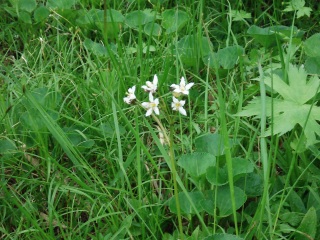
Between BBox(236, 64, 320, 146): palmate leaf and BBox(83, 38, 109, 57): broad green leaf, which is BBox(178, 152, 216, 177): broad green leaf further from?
BBox(83, 38, 109, 57): broad green leaf

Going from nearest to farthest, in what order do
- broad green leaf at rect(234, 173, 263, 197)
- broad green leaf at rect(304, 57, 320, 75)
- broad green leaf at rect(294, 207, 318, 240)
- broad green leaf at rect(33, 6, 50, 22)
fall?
1. broad green leaf at rect(294, 207, 318, 240)
2. broad green leaf at rect(234, 173, 263, 197)
3. broad green leaf at rect(304, 57, 320, 75)
4. broad green leaf at rect(33, 6, 50, 22)

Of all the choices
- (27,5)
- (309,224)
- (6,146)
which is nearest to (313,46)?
(309,224)

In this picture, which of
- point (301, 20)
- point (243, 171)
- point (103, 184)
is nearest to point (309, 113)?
point (243, 171)

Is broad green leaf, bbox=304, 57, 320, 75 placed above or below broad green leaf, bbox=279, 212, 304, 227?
above

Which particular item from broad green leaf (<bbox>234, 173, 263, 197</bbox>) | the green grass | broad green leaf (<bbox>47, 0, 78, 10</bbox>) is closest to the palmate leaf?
the green grass

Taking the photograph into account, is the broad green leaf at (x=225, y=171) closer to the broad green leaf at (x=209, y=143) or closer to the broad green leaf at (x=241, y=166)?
the broad green leaf at (x=241, y=166)

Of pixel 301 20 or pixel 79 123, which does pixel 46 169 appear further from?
pixel 301 20

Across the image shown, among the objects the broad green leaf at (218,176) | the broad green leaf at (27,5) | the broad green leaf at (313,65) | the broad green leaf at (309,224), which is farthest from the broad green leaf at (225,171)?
the broad green leaf at (27,5)
